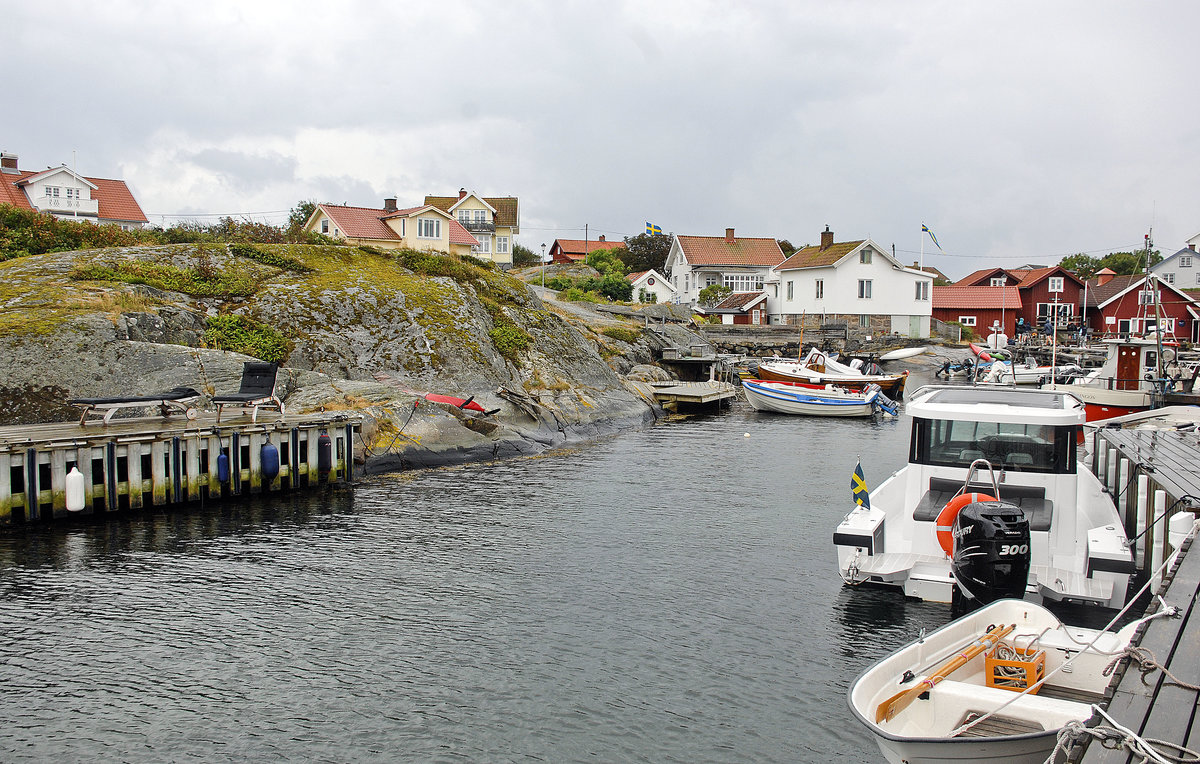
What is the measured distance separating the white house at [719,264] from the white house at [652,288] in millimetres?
1416

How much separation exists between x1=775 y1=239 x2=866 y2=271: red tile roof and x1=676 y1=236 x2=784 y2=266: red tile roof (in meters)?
10.3

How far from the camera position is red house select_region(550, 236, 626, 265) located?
407 ft

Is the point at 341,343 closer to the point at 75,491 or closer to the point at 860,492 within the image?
the point at 75,491

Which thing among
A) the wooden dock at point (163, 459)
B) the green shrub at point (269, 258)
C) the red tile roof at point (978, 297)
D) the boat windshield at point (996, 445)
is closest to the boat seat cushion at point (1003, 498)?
the boat windshield at point (996, 445)

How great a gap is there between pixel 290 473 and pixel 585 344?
68.6ft

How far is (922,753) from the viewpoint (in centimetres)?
740

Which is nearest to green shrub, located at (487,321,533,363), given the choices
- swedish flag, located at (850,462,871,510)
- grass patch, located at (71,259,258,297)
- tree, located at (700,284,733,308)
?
grass patch, located at (71,259,258,297)

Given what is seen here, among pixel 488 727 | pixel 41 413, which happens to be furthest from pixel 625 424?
pixel 488 727

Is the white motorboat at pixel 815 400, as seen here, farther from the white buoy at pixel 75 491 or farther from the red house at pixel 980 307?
the red house at pixel 980 307

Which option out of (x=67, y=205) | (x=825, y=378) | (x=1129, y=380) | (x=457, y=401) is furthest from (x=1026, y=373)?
(x=67, y=205)

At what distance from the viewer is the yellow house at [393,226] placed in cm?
6631

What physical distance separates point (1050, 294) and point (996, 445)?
81761 millimetres

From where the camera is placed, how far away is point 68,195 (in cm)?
6731

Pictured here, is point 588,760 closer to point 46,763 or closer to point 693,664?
point 693,664
